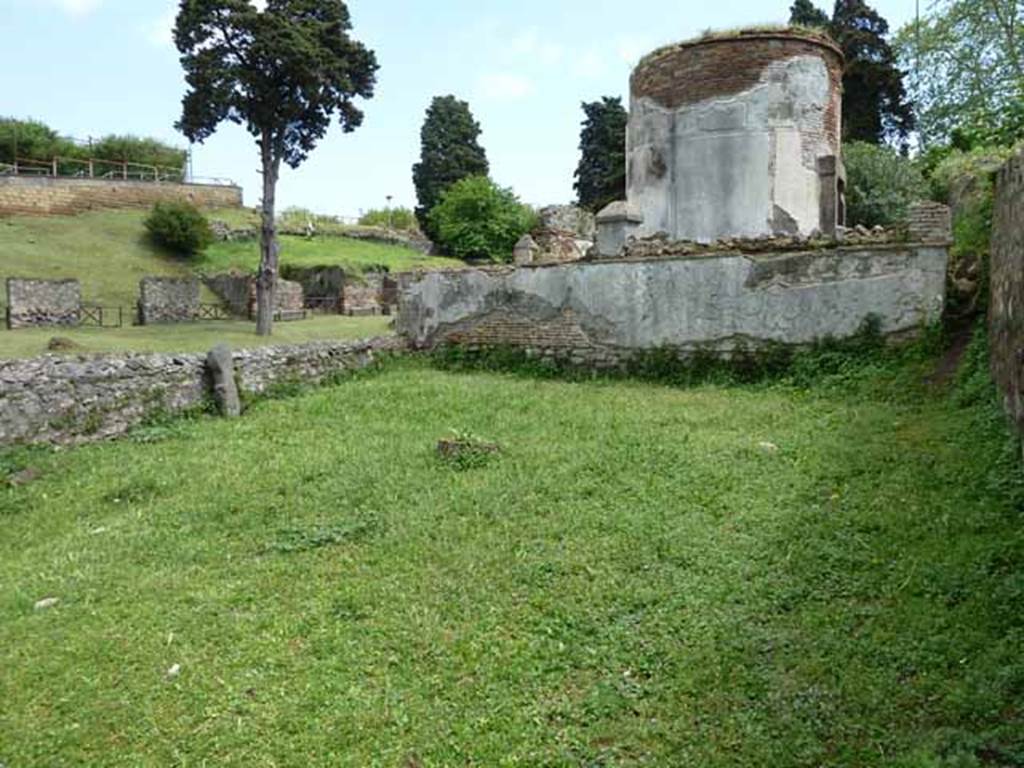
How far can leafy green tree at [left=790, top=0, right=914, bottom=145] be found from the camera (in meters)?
28.8

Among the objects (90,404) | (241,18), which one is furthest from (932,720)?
(241,18)

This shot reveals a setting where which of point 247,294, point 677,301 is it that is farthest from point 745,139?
point 247,294

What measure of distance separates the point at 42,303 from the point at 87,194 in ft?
61.6

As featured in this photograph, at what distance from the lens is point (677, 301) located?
10.3 m

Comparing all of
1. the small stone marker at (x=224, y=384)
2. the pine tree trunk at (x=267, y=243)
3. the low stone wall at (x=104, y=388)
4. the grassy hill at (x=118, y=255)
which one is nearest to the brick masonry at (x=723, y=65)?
the low stone wall at (x=104, y=388)

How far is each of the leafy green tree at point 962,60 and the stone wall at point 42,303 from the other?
73.3 feet

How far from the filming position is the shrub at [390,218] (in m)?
46.0

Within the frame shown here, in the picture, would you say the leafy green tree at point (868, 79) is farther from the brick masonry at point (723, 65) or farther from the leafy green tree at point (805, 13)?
the brick masonry at point (723, 65)

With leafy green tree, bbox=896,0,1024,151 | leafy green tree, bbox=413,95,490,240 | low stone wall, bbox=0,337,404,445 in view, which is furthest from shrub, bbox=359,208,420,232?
Answer: low stone wall, bbox=0,337,404,445

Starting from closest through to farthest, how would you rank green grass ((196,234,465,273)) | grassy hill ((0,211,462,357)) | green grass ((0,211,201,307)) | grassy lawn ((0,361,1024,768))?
grassy lawn ((0,361,1024,768)) < grassy hill ((0,211,462,357)) < green grass ((0,211,201,307)) < green grass ((196,234,465,273))

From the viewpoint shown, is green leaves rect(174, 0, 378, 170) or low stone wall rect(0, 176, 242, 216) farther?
low stone wall rect(0, 176, 242, 216)

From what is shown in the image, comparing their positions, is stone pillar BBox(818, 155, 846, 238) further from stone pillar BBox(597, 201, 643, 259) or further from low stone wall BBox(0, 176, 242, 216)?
low stone wall BBox(0, 176, 242, 216)

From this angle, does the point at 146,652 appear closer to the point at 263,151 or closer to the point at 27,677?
the point at 27,677

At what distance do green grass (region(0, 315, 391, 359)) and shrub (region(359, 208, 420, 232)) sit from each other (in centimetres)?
2042
